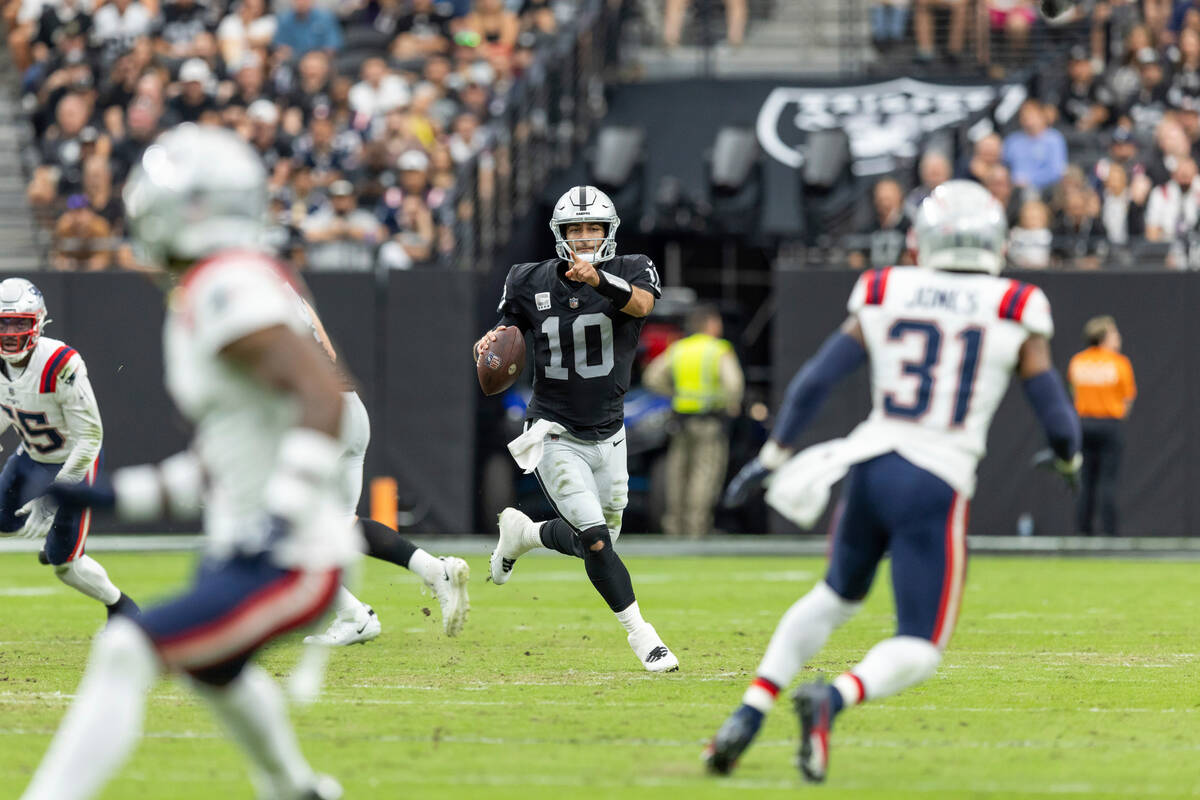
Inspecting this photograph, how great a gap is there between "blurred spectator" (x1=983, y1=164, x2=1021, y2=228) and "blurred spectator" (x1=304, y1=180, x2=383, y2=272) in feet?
18.0

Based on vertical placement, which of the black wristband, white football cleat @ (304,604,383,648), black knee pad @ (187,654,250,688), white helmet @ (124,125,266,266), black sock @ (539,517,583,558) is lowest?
white football cleat @ (304,604,383,648)

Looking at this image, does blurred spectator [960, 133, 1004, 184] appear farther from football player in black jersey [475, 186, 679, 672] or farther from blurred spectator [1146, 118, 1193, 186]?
football player in black jersey [475, 186, 679, 672]

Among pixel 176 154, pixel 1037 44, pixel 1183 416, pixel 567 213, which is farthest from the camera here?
pixel 1037 44

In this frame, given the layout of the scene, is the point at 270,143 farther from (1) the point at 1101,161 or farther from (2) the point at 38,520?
(2) the point at 38,520

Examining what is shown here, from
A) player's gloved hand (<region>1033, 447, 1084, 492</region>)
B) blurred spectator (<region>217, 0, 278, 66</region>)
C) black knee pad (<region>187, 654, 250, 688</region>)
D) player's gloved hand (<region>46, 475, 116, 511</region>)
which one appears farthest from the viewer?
blurred spectator (<region>217, 0, 278, 66</region>)

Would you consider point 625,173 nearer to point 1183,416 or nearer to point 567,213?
point 1183,416

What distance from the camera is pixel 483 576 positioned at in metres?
12.9

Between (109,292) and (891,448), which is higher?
(891,448)

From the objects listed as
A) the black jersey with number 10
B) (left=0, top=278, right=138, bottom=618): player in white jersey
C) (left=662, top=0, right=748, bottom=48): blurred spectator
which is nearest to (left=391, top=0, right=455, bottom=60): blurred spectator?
(left=662, top=0, right=748, bottom=48): blurred spectator

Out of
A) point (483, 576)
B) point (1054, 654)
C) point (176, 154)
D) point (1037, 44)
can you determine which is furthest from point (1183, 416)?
point (176, 154)

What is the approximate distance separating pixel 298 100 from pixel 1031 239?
284 inches

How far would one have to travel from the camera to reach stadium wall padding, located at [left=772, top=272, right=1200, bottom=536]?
54.4 feet

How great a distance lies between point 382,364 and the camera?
17.0m

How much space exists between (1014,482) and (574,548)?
30.0ft
